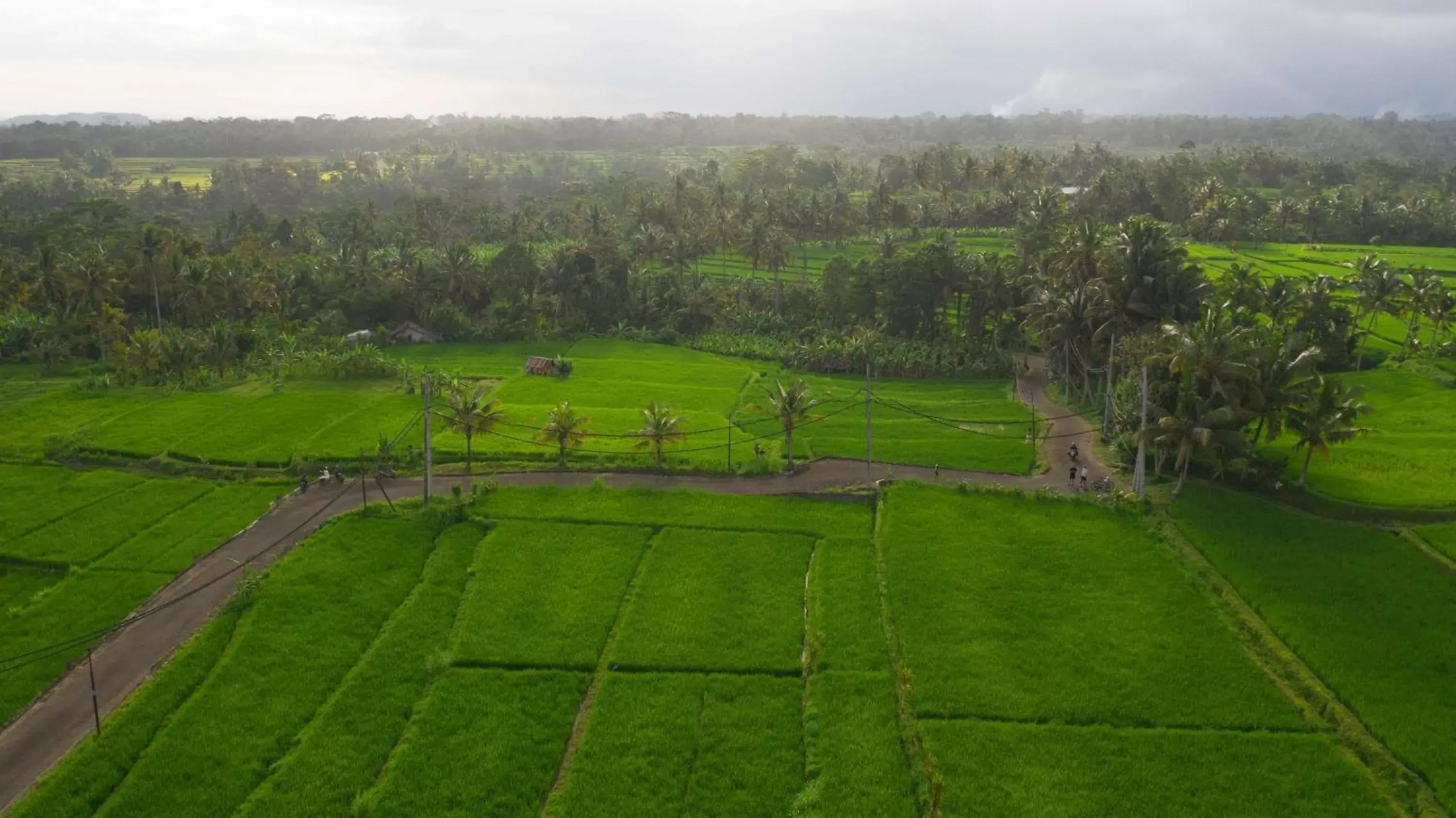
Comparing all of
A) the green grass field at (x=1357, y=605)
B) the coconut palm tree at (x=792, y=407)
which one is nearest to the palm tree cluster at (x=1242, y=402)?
the green grass field at (x=1357, y=605)

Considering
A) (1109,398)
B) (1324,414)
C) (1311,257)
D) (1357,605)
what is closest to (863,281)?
(1109,398)

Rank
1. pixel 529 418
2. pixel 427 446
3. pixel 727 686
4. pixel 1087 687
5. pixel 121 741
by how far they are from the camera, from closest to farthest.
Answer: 1. pixel 121 741
2. pixel 1087 687
3. pixel 727 686
4. pixel 427 446
5. pixel 529 418

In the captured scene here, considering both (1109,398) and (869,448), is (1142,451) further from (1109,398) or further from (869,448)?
(869,448)

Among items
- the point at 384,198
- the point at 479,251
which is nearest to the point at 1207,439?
the point at 479,251

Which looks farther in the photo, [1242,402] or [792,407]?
[792,407]

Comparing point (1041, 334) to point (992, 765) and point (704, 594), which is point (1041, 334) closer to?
point (704, 594)

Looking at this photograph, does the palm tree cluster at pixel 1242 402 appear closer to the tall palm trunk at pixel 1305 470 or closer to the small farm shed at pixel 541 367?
the tall palm trunk at pixel 1305 470
